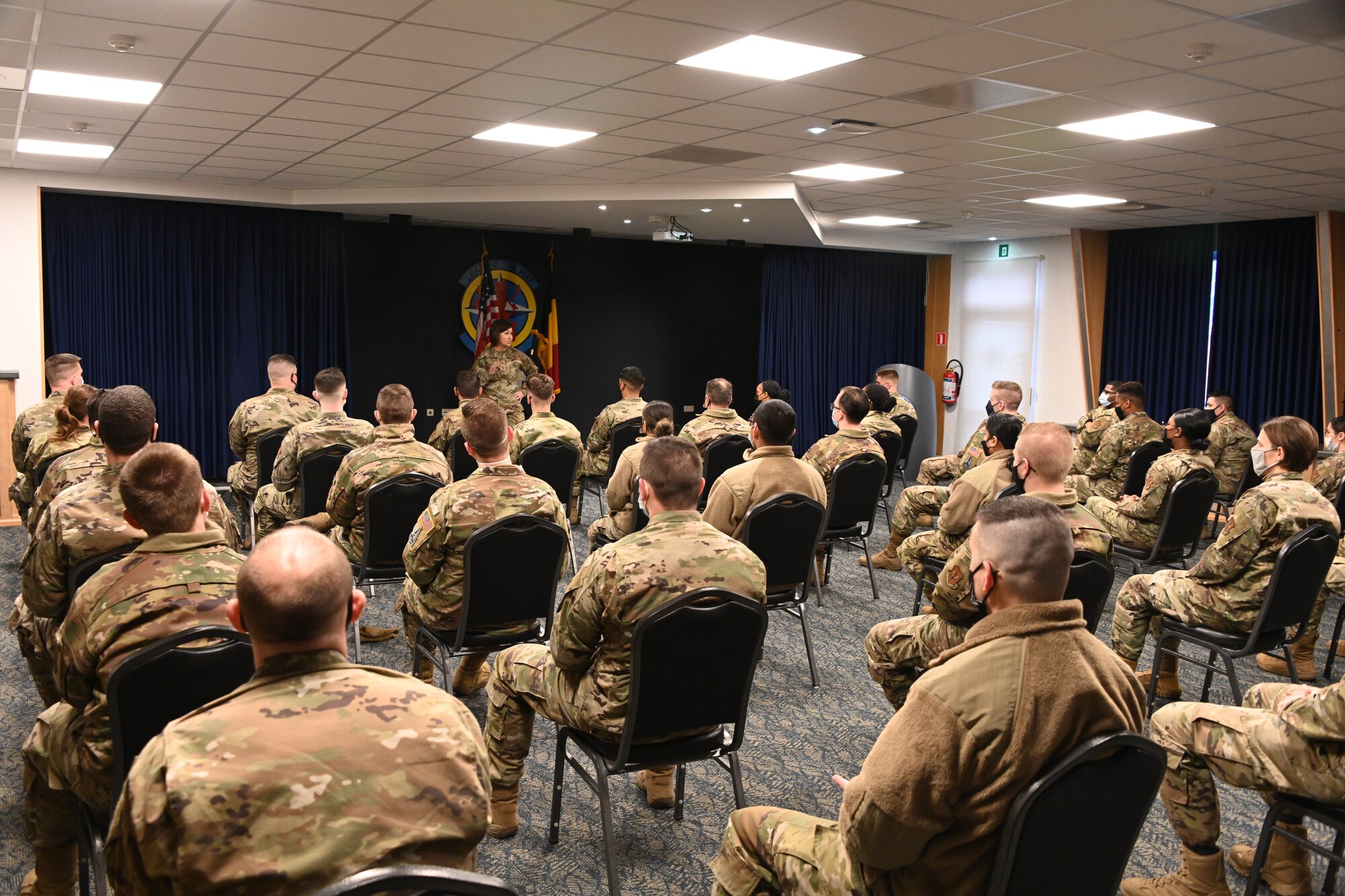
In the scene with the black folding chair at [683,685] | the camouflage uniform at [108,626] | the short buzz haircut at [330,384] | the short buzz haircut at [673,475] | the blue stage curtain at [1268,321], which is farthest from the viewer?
the blue stage curtain at [1268,321]

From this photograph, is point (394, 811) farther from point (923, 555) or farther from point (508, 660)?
point (923, 555)

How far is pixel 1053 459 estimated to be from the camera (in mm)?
3854

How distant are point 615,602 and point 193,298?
8628 mm

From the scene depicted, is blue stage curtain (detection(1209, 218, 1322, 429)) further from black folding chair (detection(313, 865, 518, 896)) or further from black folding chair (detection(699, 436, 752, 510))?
black folding chair (detection(313, 865, 518, 896))

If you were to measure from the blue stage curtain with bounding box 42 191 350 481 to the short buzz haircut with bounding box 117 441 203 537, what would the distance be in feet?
25.9

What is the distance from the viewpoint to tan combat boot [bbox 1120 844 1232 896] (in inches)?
114

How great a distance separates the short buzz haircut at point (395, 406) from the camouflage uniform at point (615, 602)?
7.59 ft

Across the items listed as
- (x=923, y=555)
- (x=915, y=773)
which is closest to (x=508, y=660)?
(x=915, y=773)

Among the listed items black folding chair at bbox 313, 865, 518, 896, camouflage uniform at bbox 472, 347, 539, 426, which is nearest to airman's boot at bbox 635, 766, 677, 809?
black folding chair at bbox 313, 865, 518, 896

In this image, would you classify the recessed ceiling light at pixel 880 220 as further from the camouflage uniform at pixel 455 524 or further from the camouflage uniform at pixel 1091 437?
the camouflage uniform at pixel 455 524

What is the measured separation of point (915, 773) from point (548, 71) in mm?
4073

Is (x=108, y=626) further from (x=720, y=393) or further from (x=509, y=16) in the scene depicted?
(x=720, y=393)

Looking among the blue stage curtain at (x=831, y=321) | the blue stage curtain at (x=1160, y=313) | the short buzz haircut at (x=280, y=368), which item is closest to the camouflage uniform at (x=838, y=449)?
the short buzz haircut at (x=280, y=368)

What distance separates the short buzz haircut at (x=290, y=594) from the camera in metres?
1.69
